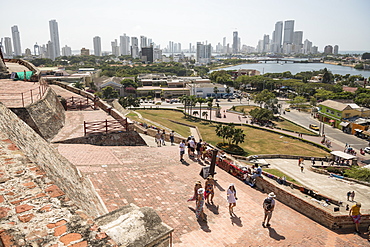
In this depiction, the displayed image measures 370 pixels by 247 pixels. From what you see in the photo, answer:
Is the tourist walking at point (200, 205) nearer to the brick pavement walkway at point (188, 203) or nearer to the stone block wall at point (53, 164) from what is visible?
the brick pavement walkway at point (188, 203)

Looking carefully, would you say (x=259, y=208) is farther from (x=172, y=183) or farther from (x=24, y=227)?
(x=24, y=227)

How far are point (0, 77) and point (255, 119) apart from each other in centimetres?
3921

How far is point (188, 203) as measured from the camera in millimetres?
8438

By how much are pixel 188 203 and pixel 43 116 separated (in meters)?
8.71

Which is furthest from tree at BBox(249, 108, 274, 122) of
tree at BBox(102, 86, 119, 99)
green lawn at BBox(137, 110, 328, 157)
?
tree at BBox(102, 86, 119, 99)

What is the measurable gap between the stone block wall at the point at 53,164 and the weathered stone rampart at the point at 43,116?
5238 millimetres

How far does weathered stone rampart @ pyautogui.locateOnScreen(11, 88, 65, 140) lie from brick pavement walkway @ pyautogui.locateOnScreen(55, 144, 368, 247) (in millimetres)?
1517

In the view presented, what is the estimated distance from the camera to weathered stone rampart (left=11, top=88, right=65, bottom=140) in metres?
12.1

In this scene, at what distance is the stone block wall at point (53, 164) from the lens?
577 cm

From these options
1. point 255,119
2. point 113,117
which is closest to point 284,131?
point 255,119

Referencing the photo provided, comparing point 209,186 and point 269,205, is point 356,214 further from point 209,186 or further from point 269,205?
point 209,186

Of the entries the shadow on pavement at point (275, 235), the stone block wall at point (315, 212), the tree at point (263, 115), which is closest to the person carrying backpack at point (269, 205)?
the shadow on pavement at point (275, 235)

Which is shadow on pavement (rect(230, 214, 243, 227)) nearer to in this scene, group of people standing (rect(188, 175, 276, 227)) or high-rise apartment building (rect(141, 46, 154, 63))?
group of people standing (rect(188, 175, 276, 227))

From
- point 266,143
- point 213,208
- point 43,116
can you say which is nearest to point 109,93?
point 266,143
